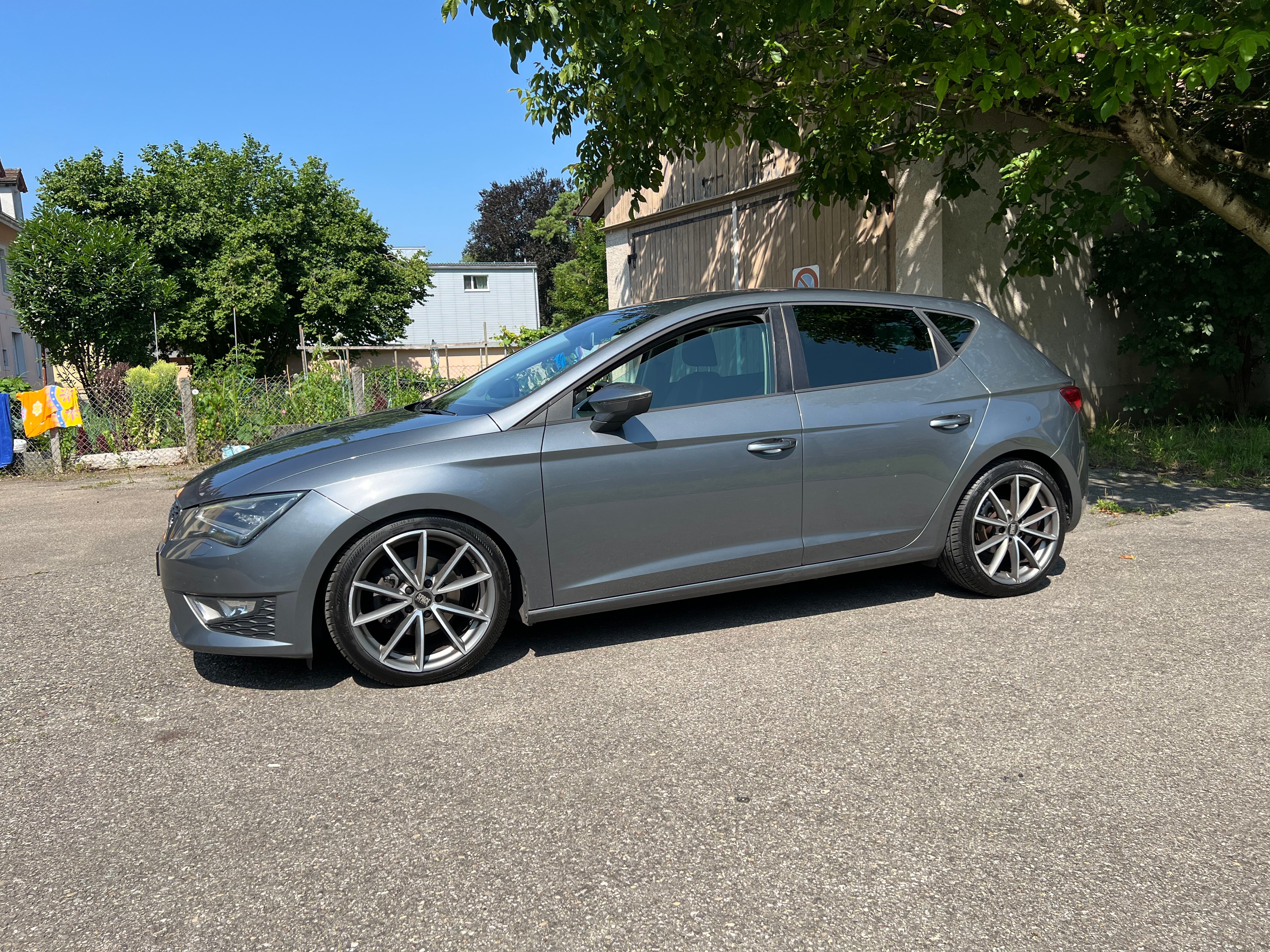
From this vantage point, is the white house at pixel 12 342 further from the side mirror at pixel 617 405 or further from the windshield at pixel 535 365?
the side mirror at pixel 617 405

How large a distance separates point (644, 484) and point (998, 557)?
→ 2100 mm

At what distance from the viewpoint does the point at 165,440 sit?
12422 mm

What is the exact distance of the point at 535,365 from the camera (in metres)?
4.80

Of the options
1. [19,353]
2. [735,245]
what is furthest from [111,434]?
[19,353]

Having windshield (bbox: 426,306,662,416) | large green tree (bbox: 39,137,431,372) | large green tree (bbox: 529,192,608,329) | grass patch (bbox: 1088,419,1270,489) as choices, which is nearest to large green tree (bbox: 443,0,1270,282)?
grass patch (bbox: 1088,419,1270,489)

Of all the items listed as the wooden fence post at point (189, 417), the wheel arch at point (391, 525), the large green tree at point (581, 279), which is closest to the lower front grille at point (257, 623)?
the wheel arch at point (391, 525)

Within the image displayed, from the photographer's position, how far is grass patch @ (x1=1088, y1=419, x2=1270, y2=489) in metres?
8.77

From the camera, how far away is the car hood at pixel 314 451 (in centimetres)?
400

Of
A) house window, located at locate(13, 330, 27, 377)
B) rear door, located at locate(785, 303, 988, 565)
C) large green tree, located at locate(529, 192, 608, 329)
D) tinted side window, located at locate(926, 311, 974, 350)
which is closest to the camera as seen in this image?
rear door, located at locate(785, 303, 988, 565)

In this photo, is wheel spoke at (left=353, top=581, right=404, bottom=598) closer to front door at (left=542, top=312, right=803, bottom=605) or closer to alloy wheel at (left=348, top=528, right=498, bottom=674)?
alloy wheel at (left=348, top=528, right=498, bottom=674)

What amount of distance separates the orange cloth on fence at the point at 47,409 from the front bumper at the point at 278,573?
31.1 feet

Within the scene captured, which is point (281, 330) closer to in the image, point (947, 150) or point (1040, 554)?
point (947, 150)

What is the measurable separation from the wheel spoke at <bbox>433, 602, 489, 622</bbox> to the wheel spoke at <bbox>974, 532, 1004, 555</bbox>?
262 cm

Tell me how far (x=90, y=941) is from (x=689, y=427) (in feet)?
9.47
